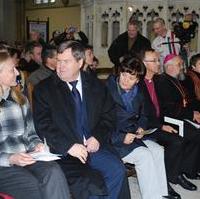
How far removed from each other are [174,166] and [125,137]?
79cm

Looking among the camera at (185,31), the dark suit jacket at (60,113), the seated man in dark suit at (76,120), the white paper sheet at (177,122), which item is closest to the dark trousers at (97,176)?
the seated man in dark suit at (76,120)

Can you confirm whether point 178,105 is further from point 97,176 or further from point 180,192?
point 97,176

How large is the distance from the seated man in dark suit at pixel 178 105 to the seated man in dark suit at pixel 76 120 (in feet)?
3.15

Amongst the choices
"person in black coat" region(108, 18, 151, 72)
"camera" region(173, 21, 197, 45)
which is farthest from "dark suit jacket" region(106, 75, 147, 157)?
"camera" region(173, 21, 197, 45)

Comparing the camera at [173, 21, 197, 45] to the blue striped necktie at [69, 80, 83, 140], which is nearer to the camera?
the blue striped necktie at [69, 80, 83, 140]

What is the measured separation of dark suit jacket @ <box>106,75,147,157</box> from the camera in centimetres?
311

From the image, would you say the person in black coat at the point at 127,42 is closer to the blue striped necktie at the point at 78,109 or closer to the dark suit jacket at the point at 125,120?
the dark suit jacket at the point at 125,120

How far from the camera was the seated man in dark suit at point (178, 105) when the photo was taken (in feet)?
12.2

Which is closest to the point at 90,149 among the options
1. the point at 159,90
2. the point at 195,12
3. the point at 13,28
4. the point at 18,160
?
the point at 18,160

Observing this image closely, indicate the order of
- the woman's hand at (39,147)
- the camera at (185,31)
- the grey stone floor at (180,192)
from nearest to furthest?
the woman's hand at (39,147) → the grey stone floor at (180,192) → the camera at (185,31)

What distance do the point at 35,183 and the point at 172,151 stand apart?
162 centimetres

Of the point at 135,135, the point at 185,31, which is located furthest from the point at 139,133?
the point at 185,31

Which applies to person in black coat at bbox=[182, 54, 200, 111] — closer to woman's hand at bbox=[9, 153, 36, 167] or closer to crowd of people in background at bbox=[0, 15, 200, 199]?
crowd of people in background at bbox=[0, 15, 200, 199]

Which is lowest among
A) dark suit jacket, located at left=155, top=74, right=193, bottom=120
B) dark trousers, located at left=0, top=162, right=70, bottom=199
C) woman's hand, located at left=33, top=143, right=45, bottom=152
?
dark trousers, located at left=0, top=162, right=70, bottom=199
